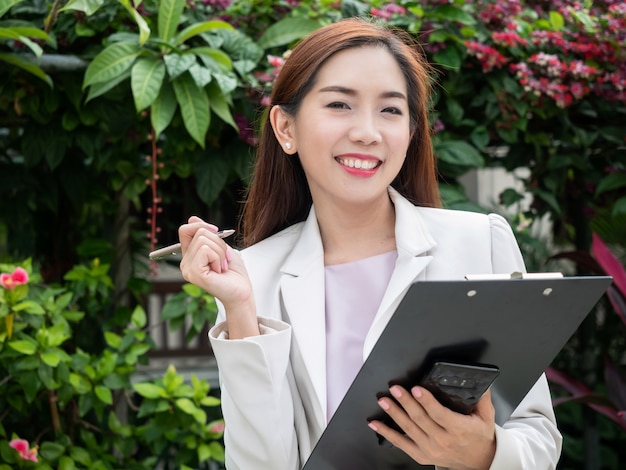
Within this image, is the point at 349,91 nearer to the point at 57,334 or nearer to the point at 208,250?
the point at 208,250

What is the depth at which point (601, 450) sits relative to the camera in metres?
3.55

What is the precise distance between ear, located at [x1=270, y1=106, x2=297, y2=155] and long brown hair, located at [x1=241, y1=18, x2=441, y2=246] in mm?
16

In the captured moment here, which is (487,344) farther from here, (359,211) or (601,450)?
(601,450)

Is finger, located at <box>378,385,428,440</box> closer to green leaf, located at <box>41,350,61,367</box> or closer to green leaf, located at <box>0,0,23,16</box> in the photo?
green leaf, located at <box>41,350,61,367</box>

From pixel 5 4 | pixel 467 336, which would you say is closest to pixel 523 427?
pixel 467 336

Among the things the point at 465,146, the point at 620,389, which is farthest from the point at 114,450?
the point at 620,389

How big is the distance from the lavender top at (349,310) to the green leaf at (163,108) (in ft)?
3.01

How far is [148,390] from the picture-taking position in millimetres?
2492

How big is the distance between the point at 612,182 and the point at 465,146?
477 millimetres

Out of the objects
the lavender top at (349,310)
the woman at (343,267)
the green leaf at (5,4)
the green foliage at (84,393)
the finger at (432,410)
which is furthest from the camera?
the green foliage at (84,393)

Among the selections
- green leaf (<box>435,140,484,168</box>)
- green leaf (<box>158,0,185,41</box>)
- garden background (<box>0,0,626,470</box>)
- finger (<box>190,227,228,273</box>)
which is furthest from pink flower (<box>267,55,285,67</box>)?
finger (<box>190,227,228,273</box>)

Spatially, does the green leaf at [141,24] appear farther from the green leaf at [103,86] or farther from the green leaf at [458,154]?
the green leaf at [458,154]

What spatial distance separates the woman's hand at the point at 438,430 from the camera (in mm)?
1285

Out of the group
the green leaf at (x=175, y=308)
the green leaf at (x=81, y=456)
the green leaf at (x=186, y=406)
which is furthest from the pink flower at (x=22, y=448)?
the green leaf at (x=175, y=308)
